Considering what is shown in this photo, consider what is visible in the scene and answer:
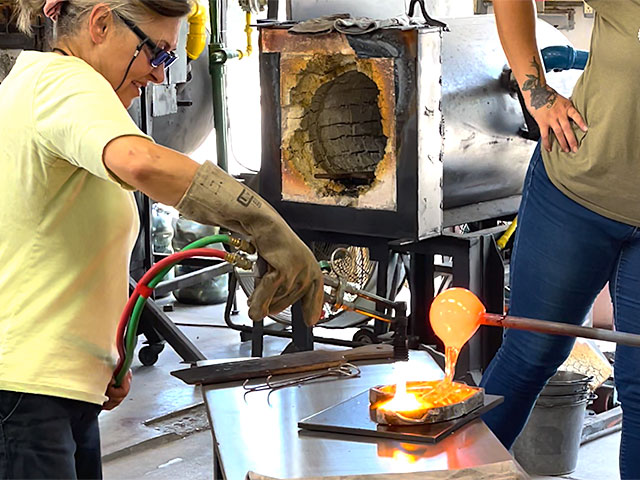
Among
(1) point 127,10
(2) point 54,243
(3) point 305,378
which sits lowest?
(3) point 305,378

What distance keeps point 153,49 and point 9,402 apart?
0.69 m

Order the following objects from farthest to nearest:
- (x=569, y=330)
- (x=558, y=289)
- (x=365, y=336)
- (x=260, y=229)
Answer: (x=365, y=336), (x=558, y=289), (x=569, y=330), (x=260, y=229)

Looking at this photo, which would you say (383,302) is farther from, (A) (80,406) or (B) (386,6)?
(B) (386,6)

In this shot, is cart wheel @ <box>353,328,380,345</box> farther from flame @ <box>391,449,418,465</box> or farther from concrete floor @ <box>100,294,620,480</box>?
flame @ <box>391,449,418,465</box>

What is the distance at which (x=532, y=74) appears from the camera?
2461 mm

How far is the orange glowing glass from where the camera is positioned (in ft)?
5.95

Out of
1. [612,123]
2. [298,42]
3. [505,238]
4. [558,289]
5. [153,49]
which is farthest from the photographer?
[505,238]

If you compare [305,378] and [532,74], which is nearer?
[305,378]

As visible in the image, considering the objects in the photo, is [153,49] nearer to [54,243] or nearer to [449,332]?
[54,243]

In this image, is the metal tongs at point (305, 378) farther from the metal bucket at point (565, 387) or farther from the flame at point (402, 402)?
the metal bucket at point (565, 387)

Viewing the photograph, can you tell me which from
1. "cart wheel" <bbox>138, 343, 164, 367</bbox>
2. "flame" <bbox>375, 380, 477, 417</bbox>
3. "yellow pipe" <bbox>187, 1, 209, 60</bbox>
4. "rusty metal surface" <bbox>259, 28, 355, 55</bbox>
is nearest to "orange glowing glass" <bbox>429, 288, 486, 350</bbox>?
"flame" <bbox>375, 380, 477, 417</bbox>

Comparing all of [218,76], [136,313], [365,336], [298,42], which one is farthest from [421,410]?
[218,76]

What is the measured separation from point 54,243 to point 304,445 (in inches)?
22.7

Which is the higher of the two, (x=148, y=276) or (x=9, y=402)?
(x=148, y=276)
